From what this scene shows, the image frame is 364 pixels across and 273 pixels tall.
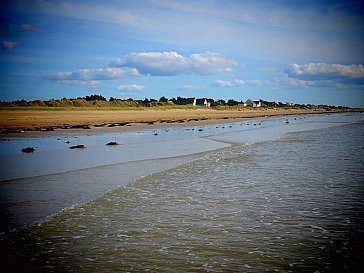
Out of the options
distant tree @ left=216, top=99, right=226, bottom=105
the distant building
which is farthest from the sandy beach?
the distant building

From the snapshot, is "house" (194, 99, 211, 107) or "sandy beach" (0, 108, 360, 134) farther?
"house" (194, 99, 211, 107)

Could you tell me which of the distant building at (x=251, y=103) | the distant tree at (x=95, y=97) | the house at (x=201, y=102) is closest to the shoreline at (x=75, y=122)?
the distant tree at (x=95, y=97)

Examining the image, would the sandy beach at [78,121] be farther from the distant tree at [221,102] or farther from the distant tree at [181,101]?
the distant tree at [221,102]

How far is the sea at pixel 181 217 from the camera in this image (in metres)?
4.45

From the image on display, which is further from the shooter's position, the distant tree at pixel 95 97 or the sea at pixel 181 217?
the distant tree at pixel 95 97

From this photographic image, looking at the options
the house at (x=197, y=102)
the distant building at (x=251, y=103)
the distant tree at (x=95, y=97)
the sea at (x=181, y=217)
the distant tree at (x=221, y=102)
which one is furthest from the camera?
the distant building at (x=251, y=103)

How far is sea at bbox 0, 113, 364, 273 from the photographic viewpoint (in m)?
4.45

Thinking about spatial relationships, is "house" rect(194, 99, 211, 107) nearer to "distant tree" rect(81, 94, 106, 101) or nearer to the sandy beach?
"distant tree" rect(81, 94, 106, 101)

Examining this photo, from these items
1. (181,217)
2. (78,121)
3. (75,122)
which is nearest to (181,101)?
(78,121)

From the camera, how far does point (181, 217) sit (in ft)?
20.4

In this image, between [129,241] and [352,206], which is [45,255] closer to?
[129,241]

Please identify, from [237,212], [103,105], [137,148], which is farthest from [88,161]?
[103,105]

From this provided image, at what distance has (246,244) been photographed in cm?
497

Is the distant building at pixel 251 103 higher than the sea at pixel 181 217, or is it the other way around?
the distant building at pixel 251 103
